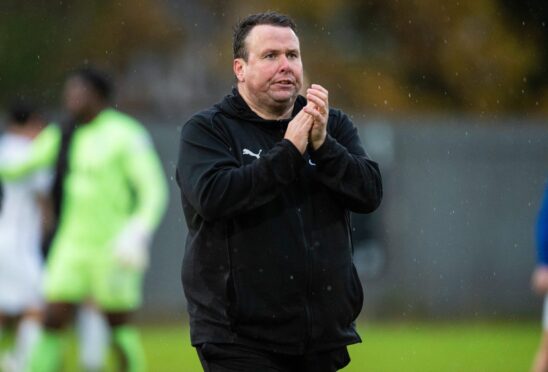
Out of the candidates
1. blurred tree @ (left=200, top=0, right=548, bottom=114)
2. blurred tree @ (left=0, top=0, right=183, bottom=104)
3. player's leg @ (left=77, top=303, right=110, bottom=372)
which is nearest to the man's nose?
player's leg @ (left=77, top=303, right=110, bottom=372)

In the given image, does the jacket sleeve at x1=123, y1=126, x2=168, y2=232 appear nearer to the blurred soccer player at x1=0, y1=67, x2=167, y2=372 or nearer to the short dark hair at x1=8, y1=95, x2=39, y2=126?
the blurred soccer player at x1=0, y1=67, x2=167, y2=372

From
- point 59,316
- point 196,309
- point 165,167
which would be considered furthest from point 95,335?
point 165,167

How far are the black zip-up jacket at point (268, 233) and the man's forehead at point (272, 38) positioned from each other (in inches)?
12.1

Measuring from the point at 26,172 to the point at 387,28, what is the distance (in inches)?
621

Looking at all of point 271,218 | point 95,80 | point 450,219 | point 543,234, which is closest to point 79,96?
point 95,80

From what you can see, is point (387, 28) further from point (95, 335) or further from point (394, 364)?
point (95, 335)

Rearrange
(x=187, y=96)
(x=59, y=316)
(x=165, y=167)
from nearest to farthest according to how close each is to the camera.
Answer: (x=59, y=316) < (x=165, y=167) < (x=187, y=96)

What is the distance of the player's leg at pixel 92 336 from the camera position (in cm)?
1182

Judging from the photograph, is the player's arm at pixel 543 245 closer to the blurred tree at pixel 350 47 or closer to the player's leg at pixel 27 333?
the player's leg at pixel 27 333

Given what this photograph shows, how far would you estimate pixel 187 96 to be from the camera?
27.9 m

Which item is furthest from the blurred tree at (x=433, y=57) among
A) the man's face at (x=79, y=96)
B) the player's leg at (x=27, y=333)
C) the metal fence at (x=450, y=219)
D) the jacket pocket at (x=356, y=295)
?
the jacket pocket at (x=356, y=295)

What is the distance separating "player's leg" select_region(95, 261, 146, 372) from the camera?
11.1 meters

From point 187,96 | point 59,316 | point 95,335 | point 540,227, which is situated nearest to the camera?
point 540,227

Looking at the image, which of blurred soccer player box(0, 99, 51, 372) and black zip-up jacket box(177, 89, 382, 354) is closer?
black zip-up jacket box(177, 89, 382, 354)
